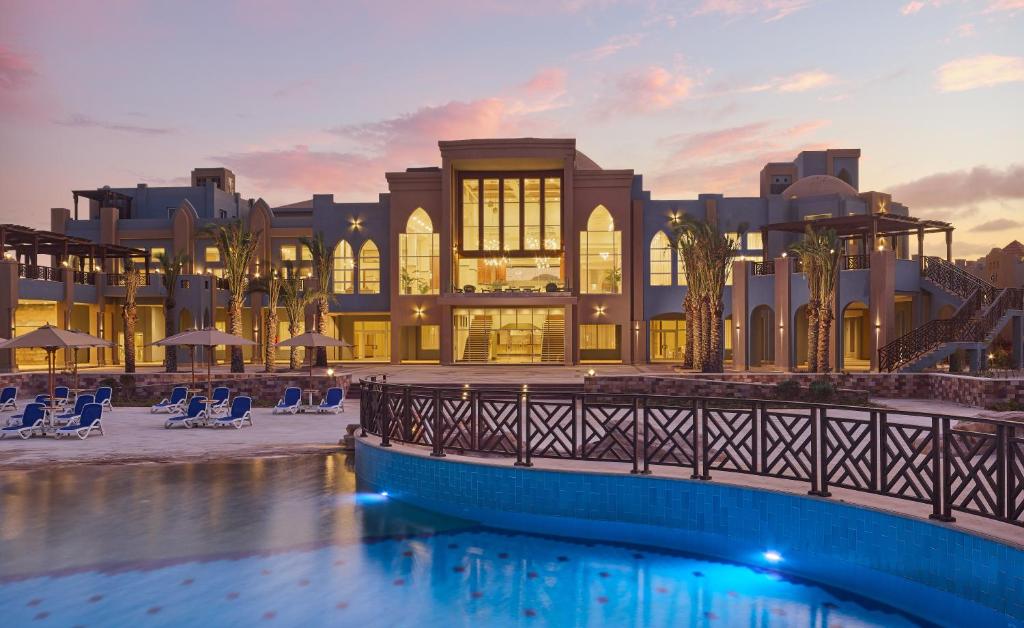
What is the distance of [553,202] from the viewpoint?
3981 cm

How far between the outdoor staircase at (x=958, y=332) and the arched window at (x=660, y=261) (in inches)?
605

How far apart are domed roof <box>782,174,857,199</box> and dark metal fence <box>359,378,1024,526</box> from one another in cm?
3225

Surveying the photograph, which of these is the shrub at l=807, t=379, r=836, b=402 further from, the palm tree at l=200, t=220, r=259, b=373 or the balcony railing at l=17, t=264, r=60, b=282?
the balcony railing at l=17, t=264, r=60, b=282

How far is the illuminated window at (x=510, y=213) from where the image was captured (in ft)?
130

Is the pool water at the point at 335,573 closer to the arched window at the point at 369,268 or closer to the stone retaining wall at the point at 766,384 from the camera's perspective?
the stone retaining wall at the point at 766,384

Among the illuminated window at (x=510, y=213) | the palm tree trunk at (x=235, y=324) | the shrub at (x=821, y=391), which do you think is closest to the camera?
the shrub at (x=821, y=391)

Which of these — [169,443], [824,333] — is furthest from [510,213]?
[169,443]

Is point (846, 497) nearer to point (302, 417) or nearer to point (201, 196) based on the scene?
point (302, 417)

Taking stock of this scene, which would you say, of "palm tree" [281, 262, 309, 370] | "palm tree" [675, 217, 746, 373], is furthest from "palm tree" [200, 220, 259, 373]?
"palm tree" [675, 217, 746, 373]

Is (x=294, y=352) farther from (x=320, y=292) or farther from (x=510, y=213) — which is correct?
(x=510, y=213)

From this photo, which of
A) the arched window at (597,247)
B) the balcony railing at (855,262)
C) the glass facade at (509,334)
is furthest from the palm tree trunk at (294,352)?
the balcony railing at (855,262)

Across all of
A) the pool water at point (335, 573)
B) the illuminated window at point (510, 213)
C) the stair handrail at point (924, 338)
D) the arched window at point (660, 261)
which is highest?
the illuminated window at point (510, 213)

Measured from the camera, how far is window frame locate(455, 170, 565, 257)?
130ft

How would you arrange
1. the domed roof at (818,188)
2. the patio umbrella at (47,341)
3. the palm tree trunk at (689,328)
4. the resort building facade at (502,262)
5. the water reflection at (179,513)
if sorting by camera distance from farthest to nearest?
1. the domed roof at (818,188)
2. the resort building facade at (502,262)
3. the palm tree trunk at (689,328)
4. the patio umbrella at (47,341)
5. the water reflection at (179,513)
